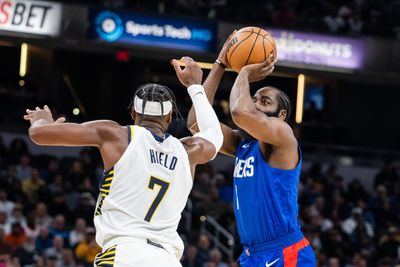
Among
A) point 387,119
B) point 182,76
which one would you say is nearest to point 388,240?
point 387,119

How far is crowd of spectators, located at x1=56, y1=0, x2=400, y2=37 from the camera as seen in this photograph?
74.7 feet

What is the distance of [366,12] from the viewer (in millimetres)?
25188

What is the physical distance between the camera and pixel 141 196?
236 inches

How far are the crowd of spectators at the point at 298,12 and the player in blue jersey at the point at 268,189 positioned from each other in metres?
15.0

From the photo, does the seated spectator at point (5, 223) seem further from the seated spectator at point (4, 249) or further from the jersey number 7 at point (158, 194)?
the jersey number 7 at point (158, 194)

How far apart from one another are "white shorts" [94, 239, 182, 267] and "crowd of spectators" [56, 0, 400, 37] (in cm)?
1642

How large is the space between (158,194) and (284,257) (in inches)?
62.1

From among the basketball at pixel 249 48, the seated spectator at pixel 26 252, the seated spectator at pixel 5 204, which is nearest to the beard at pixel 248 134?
the basketball at pixel 249 48

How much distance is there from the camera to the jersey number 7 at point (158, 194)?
6.02m

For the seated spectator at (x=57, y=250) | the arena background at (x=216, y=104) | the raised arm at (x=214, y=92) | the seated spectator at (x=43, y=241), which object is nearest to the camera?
the raised arm at (x=214, y=92)

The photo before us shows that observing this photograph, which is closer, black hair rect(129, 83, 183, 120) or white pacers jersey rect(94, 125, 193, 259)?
white pacers jersey rect(94, 125, 193, 259)

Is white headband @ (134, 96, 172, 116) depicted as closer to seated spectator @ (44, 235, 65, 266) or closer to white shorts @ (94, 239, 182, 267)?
white shorts @ (94, 239, 182, 267)

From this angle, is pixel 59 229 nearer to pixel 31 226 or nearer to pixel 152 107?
pixel 31 226

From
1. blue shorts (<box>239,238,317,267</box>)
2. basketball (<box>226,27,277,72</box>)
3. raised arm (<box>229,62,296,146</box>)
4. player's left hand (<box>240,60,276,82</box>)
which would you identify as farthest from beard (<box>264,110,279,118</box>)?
blue shorts (<box>239,238,317,267</box>)
